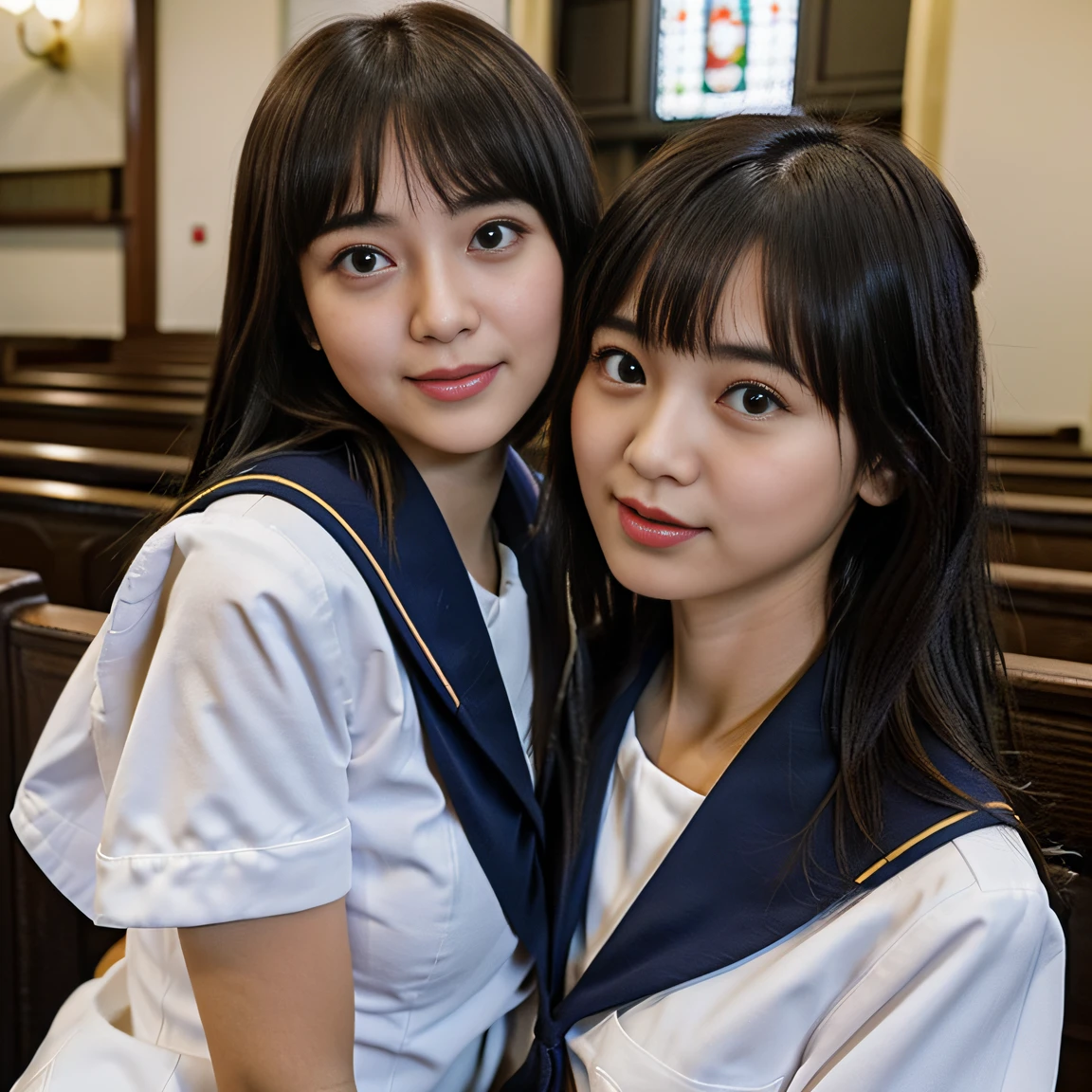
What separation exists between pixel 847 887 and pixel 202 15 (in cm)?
952

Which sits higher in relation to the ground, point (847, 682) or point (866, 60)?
point (866, 60)

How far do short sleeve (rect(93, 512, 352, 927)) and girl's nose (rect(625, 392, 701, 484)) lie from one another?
0.96 ft

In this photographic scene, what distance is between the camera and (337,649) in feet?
3.00

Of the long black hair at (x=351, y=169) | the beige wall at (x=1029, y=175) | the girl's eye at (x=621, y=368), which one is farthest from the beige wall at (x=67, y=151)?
the girl's eye at (x=621, y=368)

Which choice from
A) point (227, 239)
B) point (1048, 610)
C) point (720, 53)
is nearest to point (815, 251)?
point (1048, 610)

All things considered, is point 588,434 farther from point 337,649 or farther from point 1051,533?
point 1051,533

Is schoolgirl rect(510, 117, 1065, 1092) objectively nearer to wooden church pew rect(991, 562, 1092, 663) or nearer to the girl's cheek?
the girl's cheek

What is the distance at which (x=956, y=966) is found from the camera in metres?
0.80

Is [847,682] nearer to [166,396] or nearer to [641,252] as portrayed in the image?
[641,252]

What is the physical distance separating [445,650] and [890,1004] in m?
0.48

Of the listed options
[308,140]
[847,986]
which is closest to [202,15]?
[308,140]

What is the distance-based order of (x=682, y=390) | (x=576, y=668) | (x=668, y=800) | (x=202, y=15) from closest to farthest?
(x=682, y=390), (x=668, y=800), (x=576, y=668), (x=202, y=15)

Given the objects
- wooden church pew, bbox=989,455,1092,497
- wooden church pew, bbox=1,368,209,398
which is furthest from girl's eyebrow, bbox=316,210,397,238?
wooden church pew, bbox=1,368,209,398

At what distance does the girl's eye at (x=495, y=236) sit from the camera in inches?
Result: 40.4
